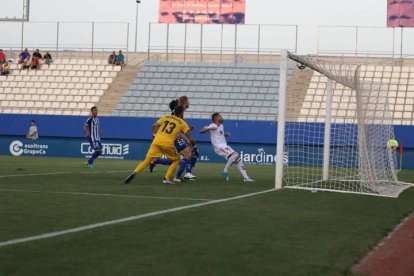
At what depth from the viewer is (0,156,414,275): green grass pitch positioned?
18.6 feet

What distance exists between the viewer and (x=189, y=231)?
25.0 ft

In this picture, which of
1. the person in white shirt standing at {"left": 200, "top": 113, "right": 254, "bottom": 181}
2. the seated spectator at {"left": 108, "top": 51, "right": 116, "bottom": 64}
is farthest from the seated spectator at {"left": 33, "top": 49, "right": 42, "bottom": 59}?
the person in white shirt standing at {"left": 200, "top": 113, "right": 254, "bottom": 181}

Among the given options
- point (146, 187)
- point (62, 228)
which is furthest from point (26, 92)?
point (62, 228)

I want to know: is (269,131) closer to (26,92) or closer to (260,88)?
(260,88)

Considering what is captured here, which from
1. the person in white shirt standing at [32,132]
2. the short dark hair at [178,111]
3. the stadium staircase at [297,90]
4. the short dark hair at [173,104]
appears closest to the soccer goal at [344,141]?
the short dark hair at [178,111]

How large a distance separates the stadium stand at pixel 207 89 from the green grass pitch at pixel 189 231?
24637 millimetres

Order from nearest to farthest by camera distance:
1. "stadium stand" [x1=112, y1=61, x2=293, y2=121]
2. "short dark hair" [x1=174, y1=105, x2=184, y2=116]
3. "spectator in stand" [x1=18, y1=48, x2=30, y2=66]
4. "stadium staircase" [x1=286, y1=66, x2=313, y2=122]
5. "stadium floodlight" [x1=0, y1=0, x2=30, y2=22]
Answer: "short dark hair" [x1=174, y1=105, x2=184, y2=116] < "stadium floodlight" [x1=0, y1=0, x2=30, y2=22] < "stadium staircase" [x1=286, y1=66, x2=313, y2=122] < "stadium stand" [x1=112, y1=61, x2=293, y2=121] < "spectator in stand" [x1=18, y1=48, x2=30, y2=66]

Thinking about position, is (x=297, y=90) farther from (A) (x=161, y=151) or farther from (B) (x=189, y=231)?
(B) (x=189, y=231)

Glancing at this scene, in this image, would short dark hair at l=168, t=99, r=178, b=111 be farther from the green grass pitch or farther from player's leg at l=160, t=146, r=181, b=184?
the green grass pitch

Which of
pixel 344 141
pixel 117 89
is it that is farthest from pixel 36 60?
pixel 344 141

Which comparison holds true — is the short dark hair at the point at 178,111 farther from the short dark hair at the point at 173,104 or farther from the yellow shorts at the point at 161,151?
the short dark hair at the point at 173,104

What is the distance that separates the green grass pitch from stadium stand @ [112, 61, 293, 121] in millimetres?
24637

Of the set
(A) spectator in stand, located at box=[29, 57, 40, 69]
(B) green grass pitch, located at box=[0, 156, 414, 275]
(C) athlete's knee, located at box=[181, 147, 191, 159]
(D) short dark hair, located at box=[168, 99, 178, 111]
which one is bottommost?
(B) green grass pitch, located at box=[0, 156, 414, 275]

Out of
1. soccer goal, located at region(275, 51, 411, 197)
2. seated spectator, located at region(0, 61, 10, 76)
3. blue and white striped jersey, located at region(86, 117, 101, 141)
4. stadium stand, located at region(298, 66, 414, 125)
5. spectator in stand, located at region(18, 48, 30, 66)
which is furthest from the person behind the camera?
spectator in stand, located at region(18, 48, 30, 66)
